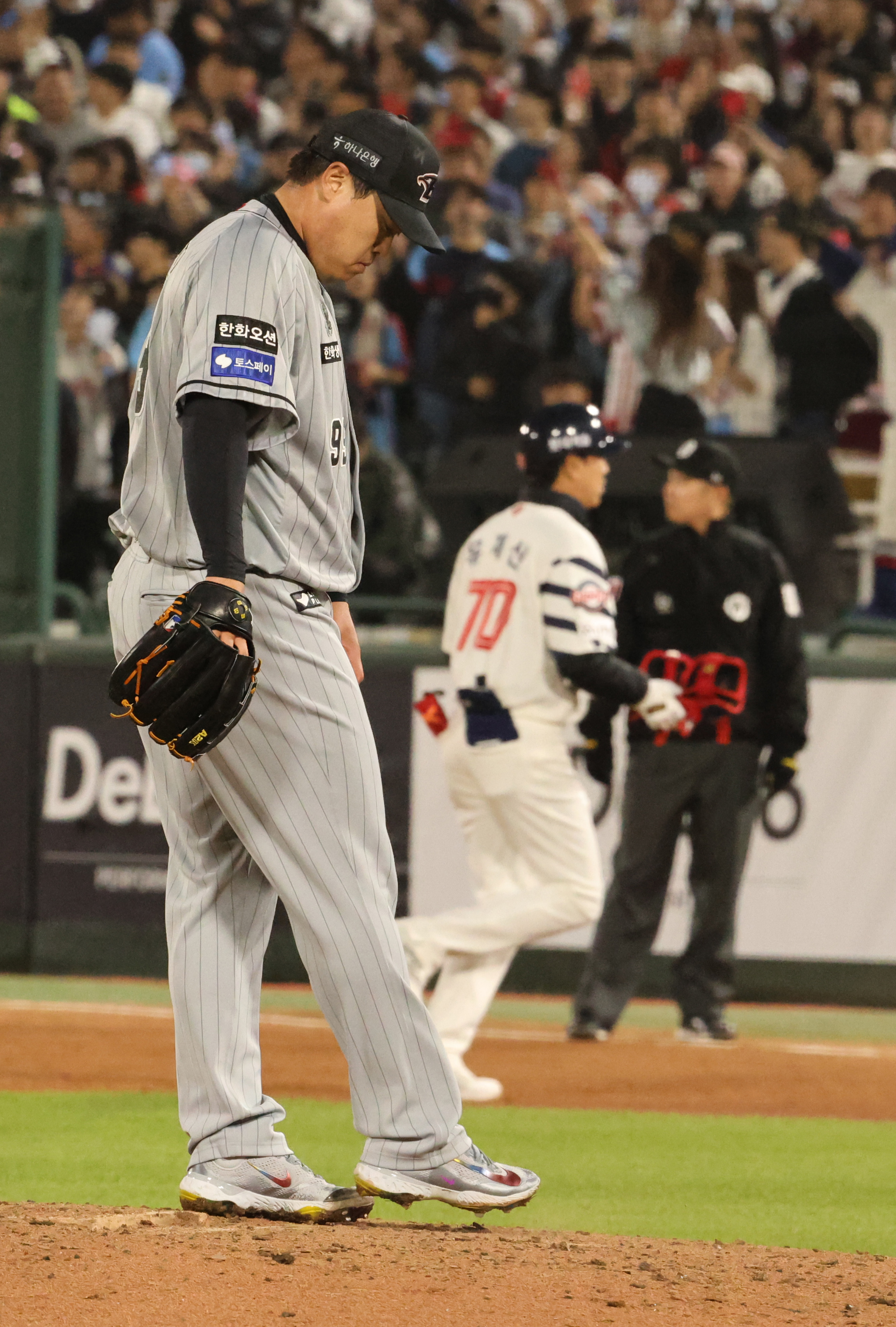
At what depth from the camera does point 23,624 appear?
1026 cm


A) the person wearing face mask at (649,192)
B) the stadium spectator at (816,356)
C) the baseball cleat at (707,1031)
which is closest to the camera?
the baseball cleat at (707,1031)

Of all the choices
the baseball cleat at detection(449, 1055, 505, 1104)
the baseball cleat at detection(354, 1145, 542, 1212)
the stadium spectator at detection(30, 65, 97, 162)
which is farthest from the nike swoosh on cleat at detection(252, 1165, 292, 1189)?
the stadium spectator at detection(30, 65, 97, 162)

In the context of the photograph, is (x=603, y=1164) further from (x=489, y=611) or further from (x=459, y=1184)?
(x=489, y=611)

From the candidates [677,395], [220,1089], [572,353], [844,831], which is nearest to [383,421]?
[572,353]

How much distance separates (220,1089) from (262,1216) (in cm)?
27

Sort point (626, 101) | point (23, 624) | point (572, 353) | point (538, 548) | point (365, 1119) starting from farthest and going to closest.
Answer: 1. point (626, 101)
2. point (572, 353)
3. point (23, 624)
4. point (538, 548)
5. point (365, 1119)

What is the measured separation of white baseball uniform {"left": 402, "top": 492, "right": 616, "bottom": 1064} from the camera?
23.4 ft

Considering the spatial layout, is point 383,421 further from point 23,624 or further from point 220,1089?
point 220,1089

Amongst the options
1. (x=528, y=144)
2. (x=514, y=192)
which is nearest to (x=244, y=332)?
(x=514, y=192)

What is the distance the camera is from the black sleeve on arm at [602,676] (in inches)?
282

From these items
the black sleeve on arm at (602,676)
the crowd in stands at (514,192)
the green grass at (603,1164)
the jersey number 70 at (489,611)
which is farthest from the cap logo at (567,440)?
the crowd in stands at (514,192)

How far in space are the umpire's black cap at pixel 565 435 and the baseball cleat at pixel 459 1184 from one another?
12.6ft

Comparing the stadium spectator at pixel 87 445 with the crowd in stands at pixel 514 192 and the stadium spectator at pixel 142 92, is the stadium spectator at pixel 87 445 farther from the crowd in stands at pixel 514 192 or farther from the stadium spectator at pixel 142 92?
the stadium spectator at pixel 142 92

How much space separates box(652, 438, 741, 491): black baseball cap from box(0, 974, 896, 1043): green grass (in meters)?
2.50
